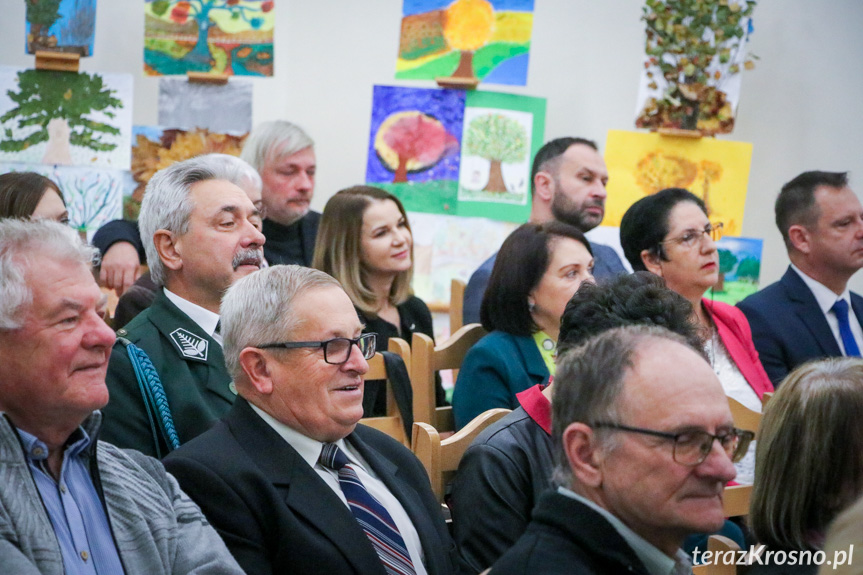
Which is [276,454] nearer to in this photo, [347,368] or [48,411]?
[347,368]

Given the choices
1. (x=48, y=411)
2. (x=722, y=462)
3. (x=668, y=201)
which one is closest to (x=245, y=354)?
(x=48, y=411)

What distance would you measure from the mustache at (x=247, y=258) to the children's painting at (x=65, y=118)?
6.02ft

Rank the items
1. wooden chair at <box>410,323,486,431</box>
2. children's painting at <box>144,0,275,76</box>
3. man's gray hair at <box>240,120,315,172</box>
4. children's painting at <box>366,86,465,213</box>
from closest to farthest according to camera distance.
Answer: wooden chair at <box>410,323,486,431</box>, man's gray hair at <box>240,120,315,172</box>, children's painting at <box>144,0,275,76</box>, children's painting at <box>366,86,465,213</box>

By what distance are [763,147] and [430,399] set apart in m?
2.96

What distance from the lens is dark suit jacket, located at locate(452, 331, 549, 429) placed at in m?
2.84

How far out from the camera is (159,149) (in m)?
4.37

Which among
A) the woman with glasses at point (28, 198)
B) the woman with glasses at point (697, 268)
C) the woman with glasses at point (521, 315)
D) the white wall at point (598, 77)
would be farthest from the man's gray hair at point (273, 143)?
the woman with glasses at point (697, 268)

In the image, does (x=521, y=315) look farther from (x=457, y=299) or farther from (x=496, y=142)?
(x=496, y=142)

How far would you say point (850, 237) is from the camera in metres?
3.92

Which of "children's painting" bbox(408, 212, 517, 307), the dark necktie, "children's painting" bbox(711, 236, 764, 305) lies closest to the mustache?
"children's painting" bbox(408, 212, 517, 307)

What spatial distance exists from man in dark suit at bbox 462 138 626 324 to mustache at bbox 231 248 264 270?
80.4 inches

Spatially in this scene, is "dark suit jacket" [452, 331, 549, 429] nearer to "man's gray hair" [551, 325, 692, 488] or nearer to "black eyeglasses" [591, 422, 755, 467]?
"man's gray hair" [551, 325, 692, 488]

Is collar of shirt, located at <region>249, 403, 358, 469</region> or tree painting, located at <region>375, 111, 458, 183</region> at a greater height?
tree painting, located at <region>375, 111, 458, 183</region>

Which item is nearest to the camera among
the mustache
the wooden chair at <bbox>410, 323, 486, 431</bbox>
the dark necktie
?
the mustache
